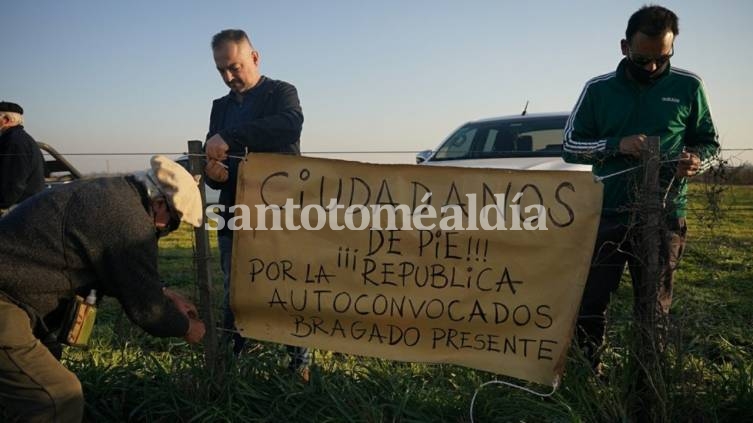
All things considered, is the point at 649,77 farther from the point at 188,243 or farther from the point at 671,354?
the point at 188,243

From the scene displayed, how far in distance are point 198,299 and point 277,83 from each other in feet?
4.17

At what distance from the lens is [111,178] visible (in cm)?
237

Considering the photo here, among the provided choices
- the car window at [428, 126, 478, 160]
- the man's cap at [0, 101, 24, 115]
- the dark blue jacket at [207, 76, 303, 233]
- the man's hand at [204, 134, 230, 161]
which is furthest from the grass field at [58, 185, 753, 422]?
the car window at [428, 126, 478, 160]

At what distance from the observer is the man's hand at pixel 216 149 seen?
116 inches

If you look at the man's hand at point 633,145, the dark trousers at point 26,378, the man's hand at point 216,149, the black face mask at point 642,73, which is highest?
the black face mask at point 642,73

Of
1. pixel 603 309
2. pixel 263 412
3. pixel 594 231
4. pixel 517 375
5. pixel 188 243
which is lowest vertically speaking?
pixel 188 243

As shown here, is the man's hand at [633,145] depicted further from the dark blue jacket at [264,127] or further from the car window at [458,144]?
the car window at [458,144]

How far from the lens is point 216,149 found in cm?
294

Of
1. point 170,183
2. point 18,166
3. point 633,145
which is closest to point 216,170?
point 170,183

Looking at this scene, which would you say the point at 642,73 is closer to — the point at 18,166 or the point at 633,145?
the point at 633,145

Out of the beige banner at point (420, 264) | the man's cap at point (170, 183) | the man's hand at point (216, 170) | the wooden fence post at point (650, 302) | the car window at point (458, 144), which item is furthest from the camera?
the car window at point (458, 144)

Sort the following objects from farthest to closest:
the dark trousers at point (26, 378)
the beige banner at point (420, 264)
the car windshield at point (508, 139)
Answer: the car windshield at point (508, 139) < the beige banner at point (420, 264) < the dark trousers at point (26, 378)

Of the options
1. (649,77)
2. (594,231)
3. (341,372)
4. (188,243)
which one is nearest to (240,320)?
(341,372)

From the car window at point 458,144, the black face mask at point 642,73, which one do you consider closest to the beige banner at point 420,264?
the black face mask at point 642,73
